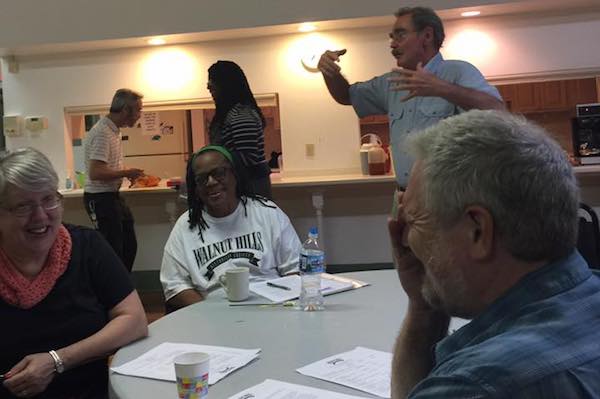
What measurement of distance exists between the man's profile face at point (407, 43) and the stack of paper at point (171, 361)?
196 cm

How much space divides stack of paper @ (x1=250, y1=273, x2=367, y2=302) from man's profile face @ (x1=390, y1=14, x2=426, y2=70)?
133 centimetres

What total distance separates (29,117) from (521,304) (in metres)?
4.97

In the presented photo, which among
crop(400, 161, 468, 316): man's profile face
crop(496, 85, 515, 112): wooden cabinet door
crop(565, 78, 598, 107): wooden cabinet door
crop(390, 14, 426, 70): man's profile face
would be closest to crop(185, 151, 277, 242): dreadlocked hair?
crop(390, 14, 426, 70): man's profile face

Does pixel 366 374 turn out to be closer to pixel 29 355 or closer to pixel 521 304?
pixel 521 304

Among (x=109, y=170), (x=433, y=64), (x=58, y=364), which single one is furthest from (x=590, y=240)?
(x=109, y=170)

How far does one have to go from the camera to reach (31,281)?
5.33 ft

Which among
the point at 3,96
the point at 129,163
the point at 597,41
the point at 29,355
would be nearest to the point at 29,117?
the point at 3,96

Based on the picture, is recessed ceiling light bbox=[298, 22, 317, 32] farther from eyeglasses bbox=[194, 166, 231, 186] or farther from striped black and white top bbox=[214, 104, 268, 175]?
eyeglasses bbox=[194, 166, 231, 186]

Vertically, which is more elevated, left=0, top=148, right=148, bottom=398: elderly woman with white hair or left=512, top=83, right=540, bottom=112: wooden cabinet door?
left=512, top=83, right=540, bottom=112: wooden cabinet door

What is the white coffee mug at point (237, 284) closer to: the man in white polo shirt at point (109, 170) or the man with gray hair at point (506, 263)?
the man with gray hair at point (506, 263)

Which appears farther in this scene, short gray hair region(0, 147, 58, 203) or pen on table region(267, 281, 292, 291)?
pen on table region(267, 281, 292, 291)

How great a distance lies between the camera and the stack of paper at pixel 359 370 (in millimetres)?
1181

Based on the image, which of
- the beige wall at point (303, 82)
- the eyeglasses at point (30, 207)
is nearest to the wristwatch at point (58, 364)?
the eyeglasses at point (30, 207)

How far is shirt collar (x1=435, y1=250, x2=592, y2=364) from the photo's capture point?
71 cm
